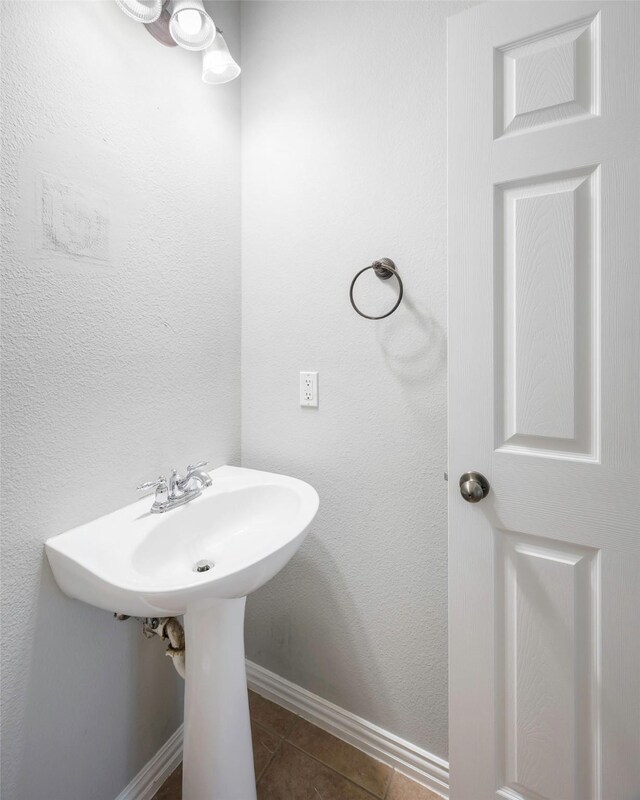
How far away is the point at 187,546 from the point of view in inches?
Answer: 40.3

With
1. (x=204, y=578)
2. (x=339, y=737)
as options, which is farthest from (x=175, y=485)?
(x=339, y=737)

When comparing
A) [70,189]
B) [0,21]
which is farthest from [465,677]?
[0,21]

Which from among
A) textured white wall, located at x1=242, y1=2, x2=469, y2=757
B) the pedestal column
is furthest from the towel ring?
the pedestal column

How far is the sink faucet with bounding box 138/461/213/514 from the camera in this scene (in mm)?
1004

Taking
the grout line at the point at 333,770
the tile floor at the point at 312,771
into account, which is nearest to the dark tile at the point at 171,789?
the tile floor at the point at 312,771

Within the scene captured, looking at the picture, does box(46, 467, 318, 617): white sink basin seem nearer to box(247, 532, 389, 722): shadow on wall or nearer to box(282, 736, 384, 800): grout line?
box(247, 532, 389, 722): shadow on wall

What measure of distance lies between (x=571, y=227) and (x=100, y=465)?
120 cm

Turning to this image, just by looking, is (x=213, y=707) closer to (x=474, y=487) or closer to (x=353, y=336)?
(x=474, y=487)

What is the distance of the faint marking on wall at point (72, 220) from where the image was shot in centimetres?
83

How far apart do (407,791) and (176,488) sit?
3.67ft

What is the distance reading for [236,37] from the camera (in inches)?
52.0

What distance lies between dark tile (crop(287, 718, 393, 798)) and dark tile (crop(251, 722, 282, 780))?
0.05 metres

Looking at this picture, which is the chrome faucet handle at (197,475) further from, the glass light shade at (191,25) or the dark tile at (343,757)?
the glass light shade at (191,25)

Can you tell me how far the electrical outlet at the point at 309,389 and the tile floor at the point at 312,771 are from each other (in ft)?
3.65
